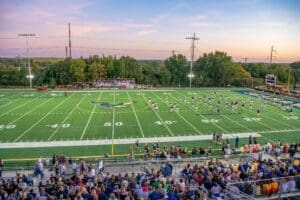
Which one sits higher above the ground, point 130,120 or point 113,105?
point 113,105

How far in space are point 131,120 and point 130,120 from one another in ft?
0.31

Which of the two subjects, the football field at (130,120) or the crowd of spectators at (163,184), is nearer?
the crowd of spectators at (163,184)

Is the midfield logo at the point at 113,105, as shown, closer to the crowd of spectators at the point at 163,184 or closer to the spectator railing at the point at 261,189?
the crowd of spectators at the point at 163,184

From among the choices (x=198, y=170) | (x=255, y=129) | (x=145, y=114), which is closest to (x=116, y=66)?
(x=145, y=114)

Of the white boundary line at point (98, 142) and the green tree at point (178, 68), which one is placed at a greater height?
the green tree at point (178, 68)

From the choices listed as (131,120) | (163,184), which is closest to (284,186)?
(163,184)

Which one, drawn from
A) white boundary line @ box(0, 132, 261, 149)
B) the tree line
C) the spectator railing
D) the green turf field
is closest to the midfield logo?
the green turf field

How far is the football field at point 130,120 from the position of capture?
2761 cm

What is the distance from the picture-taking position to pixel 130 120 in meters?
33.8

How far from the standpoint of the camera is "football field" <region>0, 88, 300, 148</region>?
1087 inches

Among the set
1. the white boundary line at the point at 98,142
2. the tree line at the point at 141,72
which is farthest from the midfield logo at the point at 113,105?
the tree line at the point at 141,72

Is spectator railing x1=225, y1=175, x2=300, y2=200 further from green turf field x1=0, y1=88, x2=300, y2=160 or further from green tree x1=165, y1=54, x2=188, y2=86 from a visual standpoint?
green tree x1=165, y1=54, x2=188, y2=86

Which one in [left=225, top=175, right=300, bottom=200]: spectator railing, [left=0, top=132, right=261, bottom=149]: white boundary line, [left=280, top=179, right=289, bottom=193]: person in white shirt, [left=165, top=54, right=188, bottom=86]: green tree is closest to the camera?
[left=225, top=175, right=300, bottom=200]: spectator railing

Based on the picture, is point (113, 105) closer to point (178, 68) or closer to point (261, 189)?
point (261, 189)
